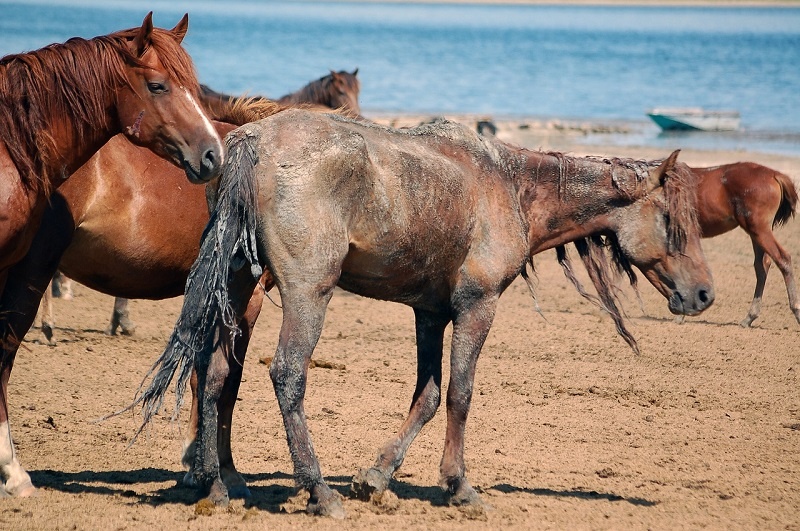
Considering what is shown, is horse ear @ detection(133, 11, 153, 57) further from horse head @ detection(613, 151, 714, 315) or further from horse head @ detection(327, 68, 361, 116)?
horse head @ detection(327, 68, 361, 116)

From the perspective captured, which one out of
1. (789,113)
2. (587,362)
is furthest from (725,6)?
(587,362)

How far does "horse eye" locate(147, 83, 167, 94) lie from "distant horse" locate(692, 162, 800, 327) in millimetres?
7482

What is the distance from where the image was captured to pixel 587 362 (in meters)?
8.05

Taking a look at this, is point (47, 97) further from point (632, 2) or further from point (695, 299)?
point (632, 2)

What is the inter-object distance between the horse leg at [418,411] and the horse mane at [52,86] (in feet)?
5.95

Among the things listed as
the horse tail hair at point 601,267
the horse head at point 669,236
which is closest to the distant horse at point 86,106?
the horse tail hair at point 601,267

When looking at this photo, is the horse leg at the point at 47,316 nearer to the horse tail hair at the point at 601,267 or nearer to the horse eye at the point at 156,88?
the horse eye at the point at 156,88

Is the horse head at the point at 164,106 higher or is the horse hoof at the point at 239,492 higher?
the horse head at the point at 164,106

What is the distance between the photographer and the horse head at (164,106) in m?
4.37

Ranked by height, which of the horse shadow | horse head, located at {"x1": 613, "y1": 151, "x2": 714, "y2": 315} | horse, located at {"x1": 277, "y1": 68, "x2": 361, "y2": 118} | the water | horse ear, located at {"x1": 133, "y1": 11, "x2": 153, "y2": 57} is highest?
the water

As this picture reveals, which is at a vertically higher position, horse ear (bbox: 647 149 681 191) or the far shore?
the far shore

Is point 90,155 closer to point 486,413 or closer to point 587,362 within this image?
point 486,413

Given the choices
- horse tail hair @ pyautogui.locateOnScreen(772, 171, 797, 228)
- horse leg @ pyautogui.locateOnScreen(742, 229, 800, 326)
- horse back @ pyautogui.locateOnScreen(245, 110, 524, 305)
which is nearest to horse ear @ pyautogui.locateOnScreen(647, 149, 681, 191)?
horse back @ pyautogui.locateOnScreen(245, 110, 524, 305)

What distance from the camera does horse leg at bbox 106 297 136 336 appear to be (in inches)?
330
